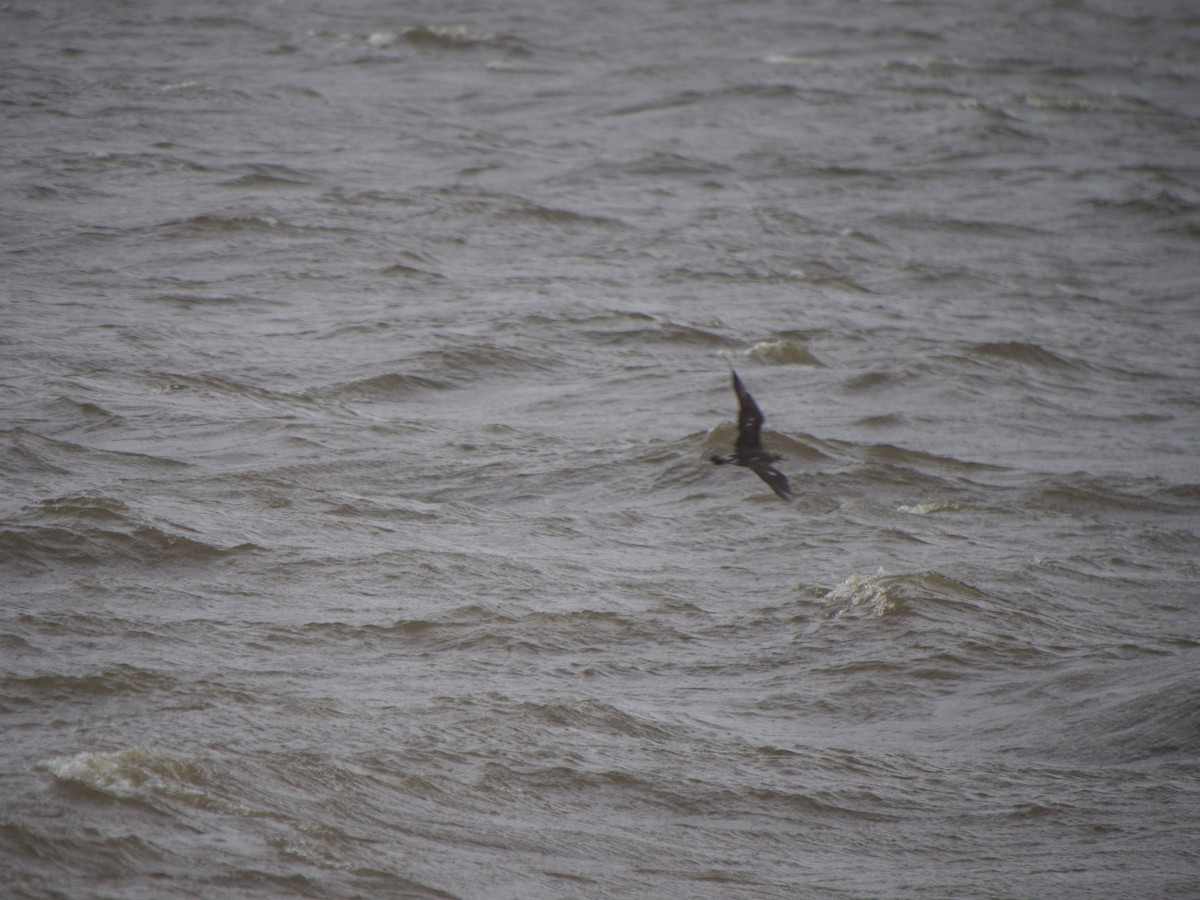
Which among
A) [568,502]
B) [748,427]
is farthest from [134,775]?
[568,502]

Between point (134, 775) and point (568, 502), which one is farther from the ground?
point (134, 775)

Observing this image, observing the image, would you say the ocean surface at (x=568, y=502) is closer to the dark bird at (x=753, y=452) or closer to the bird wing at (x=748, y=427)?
the dark bird at (x=753, y=452)

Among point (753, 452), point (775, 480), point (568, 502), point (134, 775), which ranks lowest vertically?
point (568, 502)

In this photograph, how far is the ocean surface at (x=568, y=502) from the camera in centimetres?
611

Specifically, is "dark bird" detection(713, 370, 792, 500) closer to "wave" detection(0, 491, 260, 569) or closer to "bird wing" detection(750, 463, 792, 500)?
"bird wing" detection(750, 463, 792, 500)

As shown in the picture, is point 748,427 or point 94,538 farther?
point 94,538

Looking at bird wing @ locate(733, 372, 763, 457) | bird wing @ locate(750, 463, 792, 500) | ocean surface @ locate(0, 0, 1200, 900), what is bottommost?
ocean surface @ locate(0, 0, 1200, 900)

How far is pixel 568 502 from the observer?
9750 mm

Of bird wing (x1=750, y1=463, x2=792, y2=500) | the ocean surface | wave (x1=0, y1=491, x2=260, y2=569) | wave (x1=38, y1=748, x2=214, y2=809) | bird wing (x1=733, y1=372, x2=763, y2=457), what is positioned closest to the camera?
wave (x1=38, y1=748, x2=214, y2=809)

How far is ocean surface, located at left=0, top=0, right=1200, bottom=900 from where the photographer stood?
20.0ft

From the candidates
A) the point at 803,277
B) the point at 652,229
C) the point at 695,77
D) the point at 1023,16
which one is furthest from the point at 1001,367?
the point at 1023,16

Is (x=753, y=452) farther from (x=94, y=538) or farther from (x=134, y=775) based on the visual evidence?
(x=94, y=538)

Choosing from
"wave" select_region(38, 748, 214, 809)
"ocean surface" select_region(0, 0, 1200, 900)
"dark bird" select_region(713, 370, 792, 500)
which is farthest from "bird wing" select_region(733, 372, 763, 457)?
"wave" select_region(38, 748, 214, 809)

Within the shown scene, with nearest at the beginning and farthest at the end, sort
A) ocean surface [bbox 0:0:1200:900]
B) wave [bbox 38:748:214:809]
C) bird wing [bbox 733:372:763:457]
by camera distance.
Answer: wave [bbox 38:748:214:809] < ocean surface [bbox 0:0:1200:900] < bird wing [bbox 733:372:763:457]
